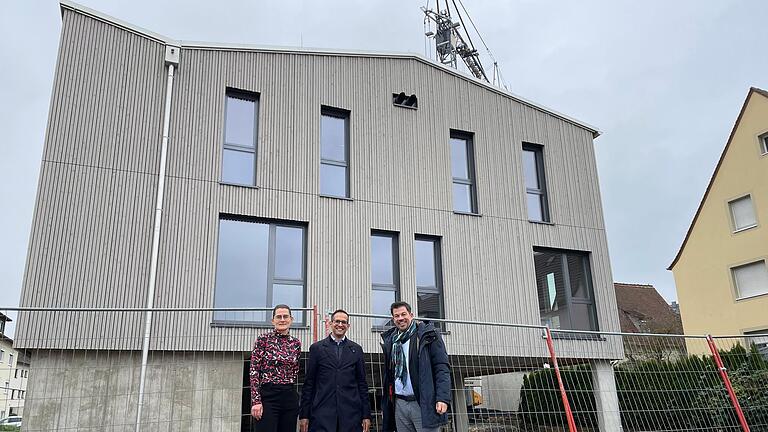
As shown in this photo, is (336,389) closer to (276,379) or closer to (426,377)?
(276,379)

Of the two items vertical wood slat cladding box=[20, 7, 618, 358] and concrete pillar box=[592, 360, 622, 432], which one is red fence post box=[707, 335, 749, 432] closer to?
concrete pillar box=[592, 360, 622, 432]

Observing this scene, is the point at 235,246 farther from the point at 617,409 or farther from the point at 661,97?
the point at 661,97

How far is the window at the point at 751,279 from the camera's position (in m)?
17.3

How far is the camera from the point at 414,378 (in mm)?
4508

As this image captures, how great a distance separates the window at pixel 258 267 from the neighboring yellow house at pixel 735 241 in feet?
48.0

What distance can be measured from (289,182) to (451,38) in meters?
11.5

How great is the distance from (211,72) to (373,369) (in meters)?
5.11

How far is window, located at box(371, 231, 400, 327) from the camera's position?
9.42 meters

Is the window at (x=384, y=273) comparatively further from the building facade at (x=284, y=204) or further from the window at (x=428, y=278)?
the window at (x=428, y=278)

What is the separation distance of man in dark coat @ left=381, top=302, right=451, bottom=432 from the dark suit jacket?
221mm

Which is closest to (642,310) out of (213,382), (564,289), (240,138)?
(564,289)

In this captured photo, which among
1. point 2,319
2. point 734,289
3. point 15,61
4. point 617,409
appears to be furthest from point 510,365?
point 15,61

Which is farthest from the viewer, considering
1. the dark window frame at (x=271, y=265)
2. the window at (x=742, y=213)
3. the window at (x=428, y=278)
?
the window at (x=742, y=213)

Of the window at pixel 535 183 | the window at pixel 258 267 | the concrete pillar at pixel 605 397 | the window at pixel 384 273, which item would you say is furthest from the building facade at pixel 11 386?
the window at pixel 535 183
